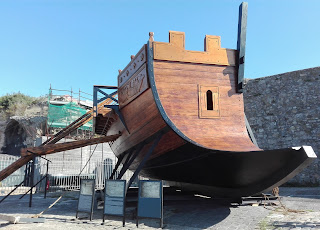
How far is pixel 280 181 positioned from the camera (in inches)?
161

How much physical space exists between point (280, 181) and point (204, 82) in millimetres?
2254

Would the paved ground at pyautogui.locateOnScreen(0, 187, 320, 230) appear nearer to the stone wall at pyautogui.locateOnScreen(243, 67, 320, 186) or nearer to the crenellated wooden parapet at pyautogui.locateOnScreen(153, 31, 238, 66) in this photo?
the crenellated wooden parapet at pyautogui.locateOnScreen(153, 31, 238, 66)

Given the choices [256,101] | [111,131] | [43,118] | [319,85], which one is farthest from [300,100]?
[43,118]

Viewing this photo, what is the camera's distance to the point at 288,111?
12.5 meters

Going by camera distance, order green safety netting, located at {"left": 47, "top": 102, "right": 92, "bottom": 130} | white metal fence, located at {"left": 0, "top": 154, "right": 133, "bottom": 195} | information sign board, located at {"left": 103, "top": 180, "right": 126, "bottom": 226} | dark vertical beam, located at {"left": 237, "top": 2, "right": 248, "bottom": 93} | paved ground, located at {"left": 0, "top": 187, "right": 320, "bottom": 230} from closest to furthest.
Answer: paved ground, located at {"left": 0, "top": 187, "right": 320, "bottom": 230} < information sign board, located at {"left": 103, "top": 180, "right": 126, "bottom": 226} < dark vertical beam, located at {"left": 237, "top": 2, "right": 248, "bottom": 93} < white metal fence, located at {"left": 0, "top": 154, "right": 133, "bottom": 195} < green safety netting, located at {"left": 47, "top": 102, "right": 92, "bottom": 130}

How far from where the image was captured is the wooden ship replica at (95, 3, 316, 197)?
4.59 m

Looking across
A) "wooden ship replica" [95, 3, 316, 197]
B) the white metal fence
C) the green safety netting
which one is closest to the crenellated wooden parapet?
"wooden ship replica" [95, 3, 316, 197]

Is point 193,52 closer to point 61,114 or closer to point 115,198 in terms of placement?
point 115,198

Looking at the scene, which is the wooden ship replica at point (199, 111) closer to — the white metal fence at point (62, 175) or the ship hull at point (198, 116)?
the ship hull at point (198, 116)

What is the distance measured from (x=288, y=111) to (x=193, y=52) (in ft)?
30.7

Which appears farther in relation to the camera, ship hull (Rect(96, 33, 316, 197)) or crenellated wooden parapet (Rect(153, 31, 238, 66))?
crenellated wooden parapet (Rect(153, 31, 238, 66))

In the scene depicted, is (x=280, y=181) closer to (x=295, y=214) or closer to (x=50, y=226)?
(x=295, y=214)

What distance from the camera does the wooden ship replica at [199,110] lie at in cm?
459

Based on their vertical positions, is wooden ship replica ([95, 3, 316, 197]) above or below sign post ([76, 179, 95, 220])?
above
